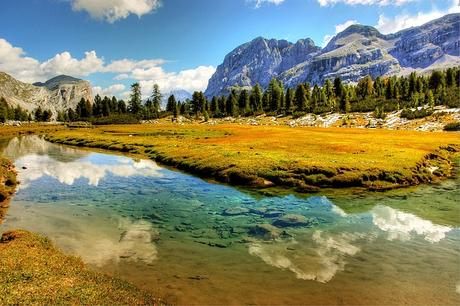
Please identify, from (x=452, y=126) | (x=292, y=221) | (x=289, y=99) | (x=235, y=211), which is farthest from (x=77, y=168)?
(x=289, y=99)

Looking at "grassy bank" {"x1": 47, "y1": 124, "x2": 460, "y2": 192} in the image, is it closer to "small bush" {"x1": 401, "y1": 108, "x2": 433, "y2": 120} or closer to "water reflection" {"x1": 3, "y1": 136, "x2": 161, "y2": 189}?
"water reflection" {"x1": 3, "y1": 136, "x2": 161, "y2": 189}

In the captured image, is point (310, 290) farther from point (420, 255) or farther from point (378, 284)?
point (420, 255)

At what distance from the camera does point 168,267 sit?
1880 centimetres

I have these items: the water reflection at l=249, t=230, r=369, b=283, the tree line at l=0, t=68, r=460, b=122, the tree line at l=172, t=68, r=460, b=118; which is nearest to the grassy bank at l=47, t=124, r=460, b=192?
the water reflection at l=249, t=230, r=369, b=283

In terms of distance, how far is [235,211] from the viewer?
29.6 m

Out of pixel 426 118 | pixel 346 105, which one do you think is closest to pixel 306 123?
pixel 346 105

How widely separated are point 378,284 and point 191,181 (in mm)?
28953

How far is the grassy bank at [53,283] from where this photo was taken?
14.2 metres

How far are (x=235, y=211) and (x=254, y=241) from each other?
282 inches

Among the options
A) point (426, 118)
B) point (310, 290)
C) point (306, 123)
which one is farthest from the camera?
point (306, 123)

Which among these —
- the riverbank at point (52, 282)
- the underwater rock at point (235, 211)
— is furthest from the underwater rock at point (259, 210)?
the riverbank at point (52, 282)

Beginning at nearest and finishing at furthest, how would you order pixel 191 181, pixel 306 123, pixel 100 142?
pixel 191 181, pixel 100 142, pixel 306 123

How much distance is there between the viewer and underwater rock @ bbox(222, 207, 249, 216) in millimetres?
28934

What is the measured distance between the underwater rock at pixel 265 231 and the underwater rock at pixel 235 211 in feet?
11.8
